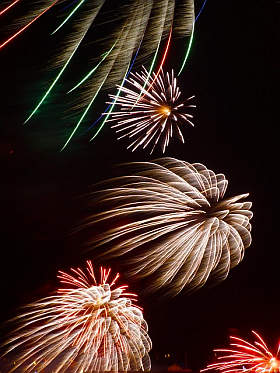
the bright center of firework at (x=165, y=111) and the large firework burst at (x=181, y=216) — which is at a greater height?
the bright center of firework at (x=165, y=111)

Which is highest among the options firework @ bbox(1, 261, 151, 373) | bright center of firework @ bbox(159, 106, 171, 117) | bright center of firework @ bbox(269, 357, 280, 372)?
bright center of firework @ bbox(159, 106, 171, 117)

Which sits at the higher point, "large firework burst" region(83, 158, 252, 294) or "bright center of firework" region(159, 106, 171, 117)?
"bright center of firework" region(159, 106, 171, 117)

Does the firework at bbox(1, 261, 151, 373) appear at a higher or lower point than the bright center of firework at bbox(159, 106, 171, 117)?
lower

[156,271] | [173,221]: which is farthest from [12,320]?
[173,221]

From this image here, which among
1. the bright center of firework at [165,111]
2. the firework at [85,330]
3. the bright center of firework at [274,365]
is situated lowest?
the bright center of firework at [274,365]

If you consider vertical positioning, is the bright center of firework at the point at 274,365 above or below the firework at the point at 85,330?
below

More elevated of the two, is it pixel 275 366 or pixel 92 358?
pixel 92 358

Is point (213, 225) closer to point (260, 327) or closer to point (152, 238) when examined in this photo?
point (152, 238)

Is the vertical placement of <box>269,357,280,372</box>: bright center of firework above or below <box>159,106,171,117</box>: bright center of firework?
below
